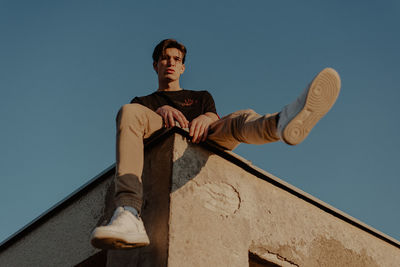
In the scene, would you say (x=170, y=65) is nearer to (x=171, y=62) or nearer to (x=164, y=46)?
(x=171, y=62)

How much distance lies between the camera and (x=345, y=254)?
346 centimetres

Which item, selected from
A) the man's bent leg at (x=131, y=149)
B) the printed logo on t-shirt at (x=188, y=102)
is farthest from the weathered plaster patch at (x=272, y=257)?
the printed logo on t-shirt at (x=188, y=102)

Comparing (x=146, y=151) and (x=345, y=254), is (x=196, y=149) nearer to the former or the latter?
(x=146, y=151)

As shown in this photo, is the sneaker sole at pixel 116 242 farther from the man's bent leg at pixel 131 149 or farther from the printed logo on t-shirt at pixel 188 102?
the printed logo on t-shirt at pixel 188 102

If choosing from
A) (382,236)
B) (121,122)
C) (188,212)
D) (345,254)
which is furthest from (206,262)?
(382,236)

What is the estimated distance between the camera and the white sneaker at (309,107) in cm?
222

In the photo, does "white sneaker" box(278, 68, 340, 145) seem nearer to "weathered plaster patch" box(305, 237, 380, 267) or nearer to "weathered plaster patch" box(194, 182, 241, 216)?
"weathered plaster patch" box(194, 182, 241, 216)

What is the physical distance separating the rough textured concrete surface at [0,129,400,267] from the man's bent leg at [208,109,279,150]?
0.11m

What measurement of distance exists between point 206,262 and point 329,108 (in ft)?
3.33

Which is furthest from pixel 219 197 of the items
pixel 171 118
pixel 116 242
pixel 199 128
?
pixel 116 242

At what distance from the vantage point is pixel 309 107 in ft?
7.31

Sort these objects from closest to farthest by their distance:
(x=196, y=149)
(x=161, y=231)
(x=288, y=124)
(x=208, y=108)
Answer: (x=288, y=124)
(x=161, y=231)
(x=196, y=149)
(x=208, y=108)

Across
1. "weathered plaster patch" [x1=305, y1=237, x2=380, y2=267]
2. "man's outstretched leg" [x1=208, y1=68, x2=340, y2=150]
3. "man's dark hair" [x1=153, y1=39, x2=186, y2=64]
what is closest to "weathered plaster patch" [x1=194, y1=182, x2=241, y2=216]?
"man's outstretched leg" [x1=208, y1=68, x2=340, y2=150]

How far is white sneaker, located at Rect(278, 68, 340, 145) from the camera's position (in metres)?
2.22
